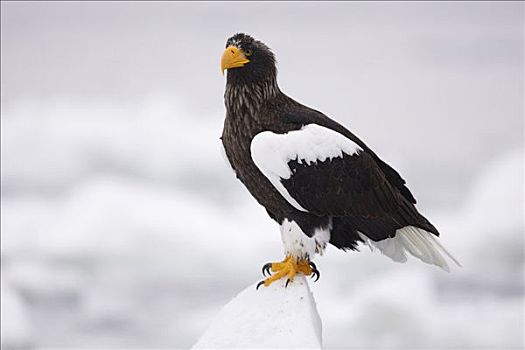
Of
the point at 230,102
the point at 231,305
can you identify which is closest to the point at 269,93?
the point at 230,102

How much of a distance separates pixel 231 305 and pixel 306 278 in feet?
1.29

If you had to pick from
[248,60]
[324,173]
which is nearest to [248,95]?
[248,60]


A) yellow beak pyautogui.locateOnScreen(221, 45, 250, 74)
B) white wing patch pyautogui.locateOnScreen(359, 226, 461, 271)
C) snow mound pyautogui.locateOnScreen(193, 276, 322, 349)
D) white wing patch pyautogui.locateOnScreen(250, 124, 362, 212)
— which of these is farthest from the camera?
white wing patch pyautogui.locateOnScreen(359, 226, 461, 271)

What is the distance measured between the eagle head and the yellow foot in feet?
2.86

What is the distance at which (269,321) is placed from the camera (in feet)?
12.2

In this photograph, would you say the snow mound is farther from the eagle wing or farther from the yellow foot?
the eagle wing

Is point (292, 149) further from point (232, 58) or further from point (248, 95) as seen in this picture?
point (232, 58)

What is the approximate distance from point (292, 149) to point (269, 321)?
0.78 metres

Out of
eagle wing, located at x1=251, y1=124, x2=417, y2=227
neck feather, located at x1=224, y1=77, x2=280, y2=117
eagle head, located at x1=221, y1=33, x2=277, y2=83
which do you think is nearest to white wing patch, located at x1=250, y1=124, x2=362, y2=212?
eagle wing, located at x1=251, y1=124, x2=417, y2=227

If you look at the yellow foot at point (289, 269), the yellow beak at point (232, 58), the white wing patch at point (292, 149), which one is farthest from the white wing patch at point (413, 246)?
the yellow beak at point (232, 58)

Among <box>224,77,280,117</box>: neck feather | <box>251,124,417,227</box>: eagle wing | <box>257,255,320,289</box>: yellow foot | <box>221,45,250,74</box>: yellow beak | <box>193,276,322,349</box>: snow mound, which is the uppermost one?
<box>221,45,250,74</box>: yellow beak

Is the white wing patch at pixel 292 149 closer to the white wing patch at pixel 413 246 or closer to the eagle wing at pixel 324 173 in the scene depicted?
the eagle wing at pixel 324 173

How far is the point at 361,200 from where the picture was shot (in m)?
4.04

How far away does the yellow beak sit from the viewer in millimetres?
3957
